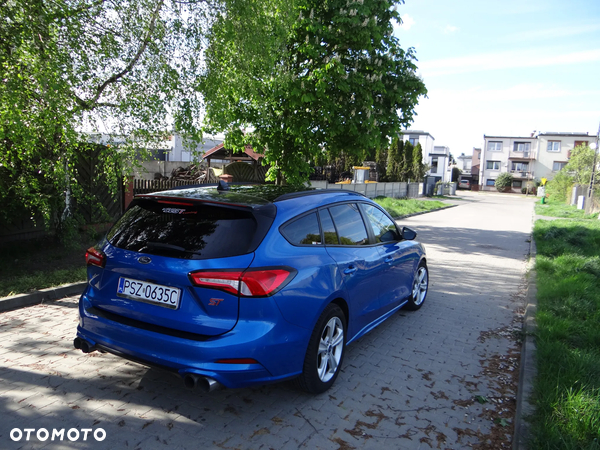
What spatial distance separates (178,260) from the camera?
307 centimetres

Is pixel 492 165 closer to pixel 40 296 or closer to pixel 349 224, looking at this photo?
pixel 349 224

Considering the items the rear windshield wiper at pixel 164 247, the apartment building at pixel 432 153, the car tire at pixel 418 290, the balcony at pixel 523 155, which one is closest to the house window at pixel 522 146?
the balcony at pixel 523 155

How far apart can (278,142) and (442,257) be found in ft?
17.3

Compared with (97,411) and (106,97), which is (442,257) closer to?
(106,97)

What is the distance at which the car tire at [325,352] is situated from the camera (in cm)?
345

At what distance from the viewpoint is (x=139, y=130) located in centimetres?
738

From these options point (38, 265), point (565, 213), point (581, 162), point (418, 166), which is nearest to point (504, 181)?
point (581, 162)

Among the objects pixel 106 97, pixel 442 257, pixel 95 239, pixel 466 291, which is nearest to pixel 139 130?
pixel 106 97

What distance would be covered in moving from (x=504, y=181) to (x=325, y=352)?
81.6 meters

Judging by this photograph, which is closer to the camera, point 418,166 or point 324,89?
point 324,89

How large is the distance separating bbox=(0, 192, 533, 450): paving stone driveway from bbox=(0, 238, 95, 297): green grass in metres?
0.70

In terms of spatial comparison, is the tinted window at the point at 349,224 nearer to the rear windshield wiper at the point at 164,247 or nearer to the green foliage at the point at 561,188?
the rear windshield wiper at the point at 164,247

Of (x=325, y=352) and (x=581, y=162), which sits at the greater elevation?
(x=581, y=162)

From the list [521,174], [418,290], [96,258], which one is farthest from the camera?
[521,174]
